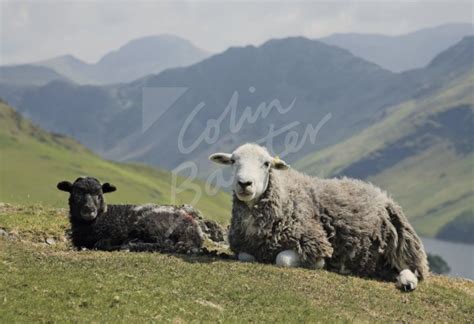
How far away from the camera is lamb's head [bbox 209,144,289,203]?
17078 mm

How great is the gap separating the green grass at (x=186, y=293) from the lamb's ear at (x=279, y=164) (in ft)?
9.09

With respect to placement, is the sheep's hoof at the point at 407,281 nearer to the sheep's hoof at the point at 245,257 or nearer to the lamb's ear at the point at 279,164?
the sheep's hoof at the point at 245,257

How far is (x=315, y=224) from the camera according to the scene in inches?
704

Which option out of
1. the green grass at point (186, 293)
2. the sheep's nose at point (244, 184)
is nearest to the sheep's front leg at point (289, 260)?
the green grass at point (186, 293)

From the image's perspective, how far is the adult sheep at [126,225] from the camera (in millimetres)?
18609

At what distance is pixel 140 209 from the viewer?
19297mm

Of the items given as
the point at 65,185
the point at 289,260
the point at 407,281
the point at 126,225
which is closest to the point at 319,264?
the point at 289,260

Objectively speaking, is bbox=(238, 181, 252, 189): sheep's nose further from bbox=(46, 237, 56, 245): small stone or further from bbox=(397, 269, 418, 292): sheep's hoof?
bbox=(46, 237, 56, 245): small stone

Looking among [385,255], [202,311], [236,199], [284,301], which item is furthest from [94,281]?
[385,255]

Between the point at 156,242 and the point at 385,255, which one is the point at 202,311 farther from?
the point at 385,255

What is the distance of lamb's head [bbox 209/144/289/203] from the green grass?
5.63ft

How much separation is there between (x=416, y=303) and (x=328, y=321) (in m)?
3.66

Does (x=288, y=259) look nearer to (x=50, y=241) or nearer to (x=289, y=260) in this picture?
(x=289, y=260)

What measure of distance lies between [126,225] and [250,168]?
12.5ft
